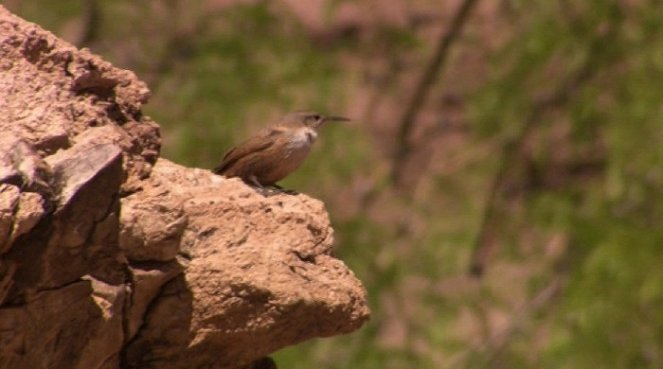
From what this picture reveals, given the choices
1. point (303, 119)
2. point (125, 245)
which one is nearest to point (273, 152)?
point (303, 119)

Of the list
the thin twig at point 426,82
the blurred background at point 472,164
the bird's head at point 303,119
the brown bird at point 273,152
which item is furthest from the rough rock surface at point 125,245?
the thin twig at point 426,82

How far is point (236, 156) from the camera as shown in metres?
6.49

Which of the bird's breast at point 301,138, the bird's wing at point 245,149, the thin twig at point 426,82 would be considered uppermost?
the thin twig at point 426,82

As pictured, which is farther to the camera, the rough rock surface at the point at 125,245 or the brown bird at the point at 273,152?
the brown bird at the point at 273,152

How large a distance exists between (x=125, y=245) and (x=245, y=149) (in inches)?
80.6

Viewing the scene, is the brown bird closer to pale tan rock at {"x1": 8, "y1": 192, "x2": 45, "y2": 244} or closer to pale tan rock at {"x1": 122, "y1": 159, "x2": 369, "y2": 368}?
pale tan rock at {"x1": 122, "y1": 159, "x2": 369, "y2": 368}

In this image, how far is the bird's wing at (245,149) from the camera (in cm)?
646

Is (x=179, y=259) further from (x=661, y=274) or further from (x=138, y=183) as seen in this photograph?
(x=661, y=274)

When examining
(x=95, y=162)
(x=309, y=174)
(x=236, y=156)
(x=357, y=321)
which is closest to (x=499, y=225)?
(x=309, y=174)

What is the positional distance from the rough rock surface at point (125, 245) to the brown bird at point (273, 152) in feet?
3.73

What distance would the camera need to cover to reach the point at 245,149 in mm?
6527

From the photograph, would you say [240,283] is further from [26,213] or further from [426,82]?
[426,82]

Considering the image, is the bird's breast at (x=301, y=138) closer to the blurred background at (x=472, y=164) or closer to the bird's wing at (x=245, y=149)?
the bird's wing at (x=245, y=149)

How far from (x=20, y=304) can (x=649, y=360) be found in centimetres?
617
